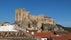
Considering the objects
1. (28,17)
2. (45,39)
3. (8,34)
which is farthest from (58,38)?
(28,17)

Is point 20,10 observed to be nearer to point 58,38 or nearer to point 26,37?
point 58,38

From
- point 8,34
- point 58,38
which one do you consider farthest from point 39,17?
point 8,34

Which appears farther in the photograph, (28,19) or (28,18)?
(28,18)

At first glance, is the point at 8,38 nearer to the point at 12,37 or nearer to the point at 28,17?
the point at 12,37

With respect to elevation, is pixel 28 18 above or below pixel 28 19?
above

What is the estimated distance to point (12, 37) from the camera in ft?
54.3

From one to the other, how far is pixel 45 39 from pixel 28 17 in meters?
115

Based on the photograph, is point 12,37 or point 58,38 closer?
point 12,37

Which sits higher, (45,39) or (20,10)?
(20,10)

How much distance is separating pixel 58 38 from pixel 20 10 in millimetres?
118711

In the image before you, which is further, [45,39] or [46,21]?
[46,21]

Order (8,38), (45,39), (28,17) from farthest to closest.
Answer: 1. (28,17)
2. (45,39)
3. (8,38)

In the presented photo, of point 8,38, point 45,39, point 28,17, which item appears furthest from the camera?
point 28,17

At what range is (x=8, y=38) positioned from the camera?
16.5m
